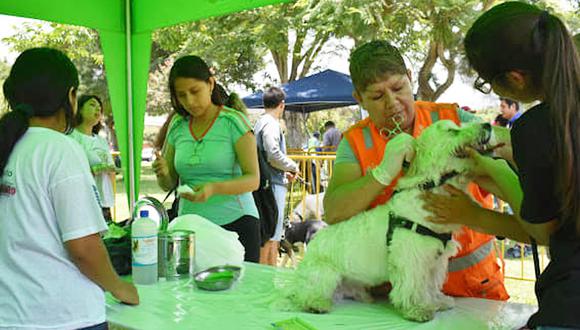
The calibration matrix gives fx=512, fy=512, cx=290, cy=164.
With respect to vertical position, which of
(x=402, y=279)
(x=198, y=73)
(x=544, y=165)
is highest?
(x=198, y=73)

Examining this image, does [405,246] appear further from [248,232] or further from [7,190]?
[248,232]

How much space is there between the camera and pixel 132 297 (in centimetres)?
166

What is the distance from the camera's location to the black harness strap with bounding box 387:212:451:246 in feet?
4.60

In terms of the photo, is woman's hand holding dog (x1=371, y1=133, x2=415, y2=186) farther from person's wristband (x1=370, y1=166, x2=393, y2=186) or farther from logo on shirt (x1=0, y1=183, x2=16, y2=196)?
logo on shirt (x1=0, y1=183, x2=16, y2=196)

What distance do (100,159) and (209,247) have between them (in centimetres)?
333

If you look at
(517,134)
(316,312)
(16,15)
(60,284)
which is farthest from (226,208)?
(16,15)

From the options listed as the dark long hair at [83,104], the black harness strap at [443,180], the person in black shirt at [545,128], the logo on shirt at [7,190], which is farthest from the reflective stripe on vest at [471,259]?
the dark long hair at [83,104]

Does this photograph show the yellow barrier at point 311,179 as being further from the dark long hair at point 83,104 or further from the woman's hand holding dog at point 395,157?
the woman's hand holding dog at point 395,157

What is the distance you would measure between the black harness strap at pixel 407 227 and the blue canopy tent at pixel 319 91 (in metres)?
10.2

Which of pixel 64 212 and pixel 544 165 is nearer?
pixel 544 165

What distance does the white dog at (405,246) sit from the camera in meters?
1.39

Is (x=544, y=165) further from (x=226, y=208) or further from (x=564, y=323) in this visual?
(x=226, y=208)

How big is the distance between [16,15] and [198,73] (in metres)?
1.70

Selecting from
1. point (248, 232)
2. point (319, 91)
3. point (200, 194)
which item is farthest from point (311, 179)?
point (200, 194)
